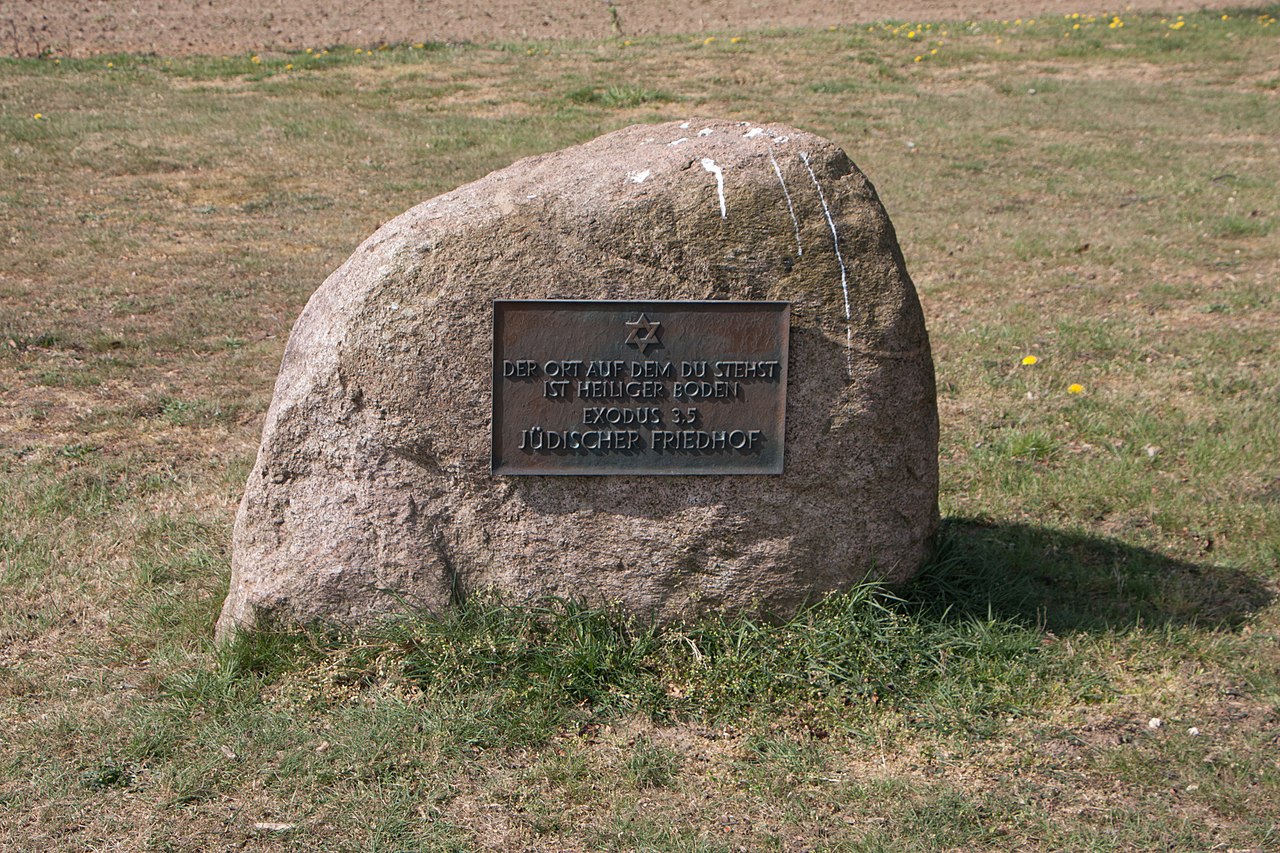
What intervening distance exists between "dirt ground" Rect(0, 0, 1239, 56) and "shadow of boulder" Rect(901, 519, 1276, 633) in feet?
41.6

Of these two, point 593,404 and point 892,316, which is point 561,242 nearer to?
point 593,404

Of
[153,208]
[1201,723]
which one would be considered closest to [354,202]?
[153,208]

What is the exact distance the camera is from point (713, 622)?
3.69 metres

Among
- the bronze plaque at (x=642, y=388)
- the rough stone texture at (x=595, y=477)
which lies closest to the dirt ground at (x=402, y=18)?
the rough stone texture at (x=595, y=477)

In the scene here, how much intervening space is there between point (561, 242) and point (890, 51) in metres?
12.2

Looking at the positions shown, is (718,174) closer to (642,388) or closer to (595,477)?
(642,388)

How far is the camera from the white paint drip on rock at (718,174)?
3457 millimetres

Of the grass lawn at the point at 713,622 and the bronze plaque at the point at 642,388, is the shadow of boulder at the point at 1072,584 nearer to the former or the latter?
the grass lawn at the point at 713,622

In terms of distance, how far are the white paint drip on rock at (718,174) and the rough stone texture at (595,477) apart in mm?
14

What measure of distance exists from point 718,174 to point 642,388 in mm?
658

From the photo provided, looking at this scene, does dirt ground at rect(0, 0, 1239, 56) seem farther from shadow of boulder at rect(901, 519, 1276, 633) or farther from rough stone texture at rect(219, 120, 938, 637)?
rough stone texture at rect(219, 120, 938, 637)

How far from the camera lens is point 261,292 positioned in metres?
7.49

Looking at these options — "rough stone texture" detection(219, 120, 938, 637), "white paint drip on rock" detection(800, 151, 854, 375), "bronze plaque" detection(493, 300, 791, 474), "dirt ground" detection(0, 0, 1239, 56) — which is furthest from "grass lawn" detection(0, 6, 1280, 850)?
"dirt ground" detection(0, 0, 1239, 56)

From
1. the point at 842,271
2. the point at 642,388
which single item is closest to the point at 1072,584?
the point at 842,271
